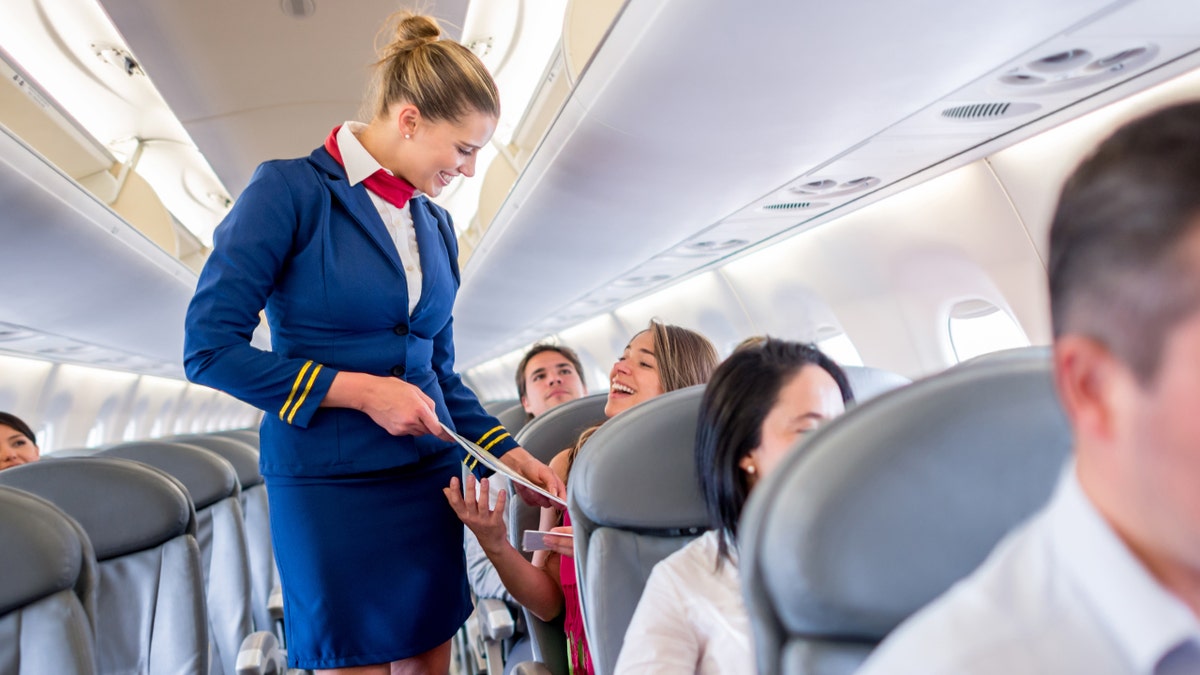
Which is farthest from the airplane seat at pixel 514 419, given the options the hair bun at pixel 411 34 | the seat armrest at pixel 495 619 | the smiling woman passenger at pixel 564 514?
the hair bun at pixel 411 34

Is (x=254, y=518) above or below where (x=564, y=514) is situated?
below

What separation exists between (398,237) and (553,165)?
5.76ft

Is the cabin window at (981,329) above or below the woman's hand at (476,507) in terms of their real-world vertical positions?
above

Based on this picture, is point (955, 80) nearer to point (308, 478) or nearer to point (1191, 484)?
point (308, 478)

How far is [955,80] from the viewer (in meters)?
2.72

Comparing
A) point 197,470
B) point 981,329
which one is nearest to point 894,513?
point 197,470

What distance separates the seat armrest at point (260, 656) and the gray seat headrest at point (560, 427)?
1.09 metres

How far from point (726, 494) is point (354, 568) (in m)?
0.86

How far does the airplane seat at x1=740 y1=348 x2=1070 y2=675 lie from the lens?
101 cm

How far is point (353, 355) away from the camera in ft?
6.34

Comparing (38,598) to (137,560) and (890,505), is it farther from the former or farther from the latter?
(890,505)

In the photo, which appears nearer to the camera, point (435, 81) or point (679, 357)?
point (435, 81)

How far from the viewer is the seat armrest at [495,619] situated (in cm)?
293

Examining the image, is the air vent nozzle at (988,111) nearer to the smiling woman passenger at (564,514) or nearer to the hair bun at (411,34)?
the smiling woman passenger at (564,514)
